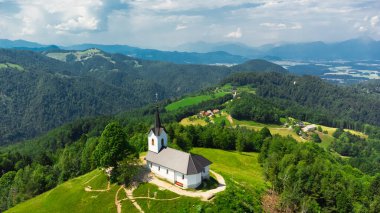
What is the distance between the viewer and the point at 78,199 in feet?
216

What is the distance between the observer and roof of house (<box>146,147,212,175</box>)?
6266 cm

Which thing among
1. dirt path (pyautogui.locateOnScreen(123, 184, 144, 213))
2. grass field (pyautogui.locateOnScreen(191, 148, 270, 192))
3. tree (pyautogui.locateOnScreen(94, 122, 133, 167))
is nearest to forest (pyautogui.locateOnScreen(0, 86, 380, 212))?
tree (pyautogui.locateOnScreen(94, 122, 133, 167))

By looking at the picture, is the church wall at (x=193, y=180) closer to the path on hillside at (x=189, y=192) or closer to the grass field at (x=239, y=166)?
the path on hillside at (x=189, y=192)

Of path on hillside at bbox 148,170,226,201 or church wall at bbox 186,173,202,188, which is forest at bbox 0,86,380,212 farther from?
church wall at bbox 186,173,202,188

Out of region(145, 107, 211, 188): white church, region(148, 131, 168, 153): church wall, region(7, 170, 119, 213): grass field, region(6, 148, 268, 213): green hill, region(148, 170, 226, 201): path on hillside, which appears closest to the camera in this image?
region(6, 148, 268, 213): green hill

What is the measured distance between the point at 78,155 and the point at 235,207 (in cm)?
7010

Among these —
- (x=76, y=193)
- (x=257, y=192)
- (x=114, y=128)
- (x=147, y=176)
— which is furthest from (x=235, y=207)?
(x=76, y=193)

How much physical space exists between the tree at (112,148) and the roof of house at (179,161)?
6276 millimetres

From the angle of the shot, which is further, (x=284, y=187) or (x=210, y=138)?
(x=210, y=138)

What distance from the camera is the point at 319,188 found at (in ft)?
232

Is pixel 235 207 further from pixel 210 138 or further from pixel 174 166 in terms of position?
pixel 210 138

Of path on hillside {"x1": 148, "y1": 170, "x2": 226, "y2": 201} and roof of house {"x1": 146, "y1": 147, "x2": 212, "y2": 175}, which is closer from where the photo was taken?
path on hillside {"x1": 148, "y1": 170, "x2": 226, "y2": 201}

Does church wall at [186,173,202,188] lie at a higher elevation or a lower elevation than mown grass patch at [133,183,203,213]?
higher

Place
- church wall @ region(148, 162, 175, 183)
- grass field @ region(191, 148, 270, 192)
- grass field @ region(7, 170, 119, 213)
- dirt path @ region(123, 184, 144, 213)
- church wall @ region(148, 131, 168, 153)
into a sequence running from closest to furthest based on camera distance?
dirt path @ region(123, 184, 144, 213)
grass field @ region(7, 170, 119, 213)
church wall @ region(148, 162, 175, 183)
church wall @ region(148, 131, 168, 153)
grass field @ region(191, 148, 270, 192)
